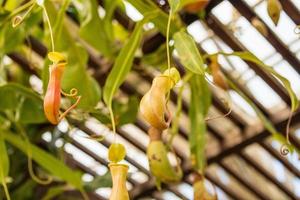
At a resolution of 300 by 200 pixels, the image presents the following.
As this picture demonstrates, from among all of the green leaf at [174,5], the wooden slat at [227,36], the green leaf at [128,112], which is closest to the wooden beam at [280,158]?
the wooden slat at [227,36]

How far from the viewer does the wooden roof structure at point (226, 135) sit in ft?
3.76

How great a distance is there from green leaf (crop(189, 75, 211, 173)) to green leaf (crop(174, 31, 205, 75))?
234mm

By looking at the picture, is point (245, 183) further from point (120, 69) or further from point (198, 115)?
point (120, 69)

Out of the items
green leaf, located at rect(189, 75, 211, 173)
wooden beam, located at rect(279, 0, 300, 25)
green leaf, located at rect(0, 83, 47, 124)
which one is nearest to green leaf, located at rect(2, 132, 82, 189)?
green leaf, located at rect(0, 83, 47, 124)

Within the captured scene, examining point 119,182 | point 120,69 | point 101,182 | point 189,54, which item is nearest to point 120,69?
point 120,69

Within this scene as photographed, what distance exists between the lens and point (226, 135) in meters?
1.53

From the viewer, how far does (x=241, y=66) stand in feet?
4.32

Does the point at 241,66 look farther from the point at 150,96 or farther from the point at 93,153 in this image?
the point at 150,96

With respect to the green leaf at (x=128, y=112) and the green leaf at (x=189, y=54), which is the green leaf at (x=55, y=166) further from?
the green leaf at (x=189, y=54)

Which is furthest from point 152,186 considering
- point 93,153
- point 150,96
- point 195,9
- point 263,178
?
point 150,96

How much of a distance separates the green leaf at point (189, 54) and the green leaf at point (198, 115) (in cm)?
23

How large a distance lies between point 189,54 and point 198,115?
12.5 inches

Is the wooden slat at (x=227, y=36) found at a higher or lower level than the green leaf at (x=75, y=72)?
higher

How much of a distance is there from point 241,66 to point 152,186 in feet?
1.80
